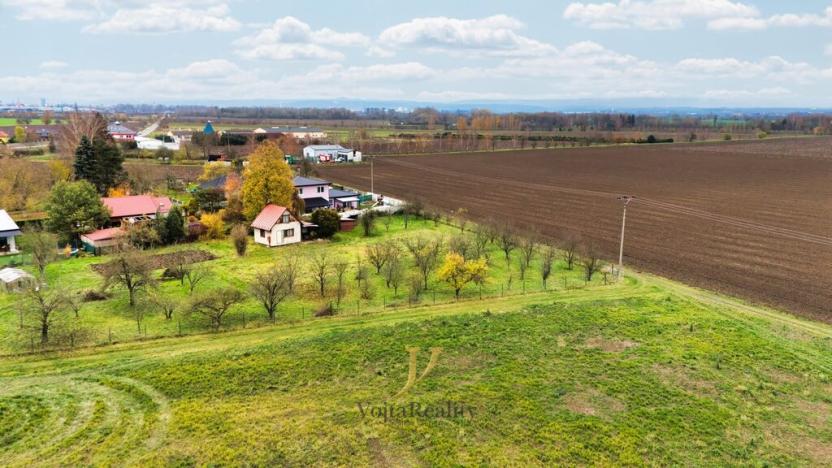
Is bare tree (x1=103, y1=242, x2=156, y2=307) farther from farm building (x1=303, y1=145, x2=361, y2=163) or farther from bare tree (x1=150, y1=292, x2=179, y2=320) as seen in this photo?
farm building (x1=303, y1=145, x2=361, y2=163)

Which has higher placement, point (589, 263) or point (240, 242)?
point (240, 242)

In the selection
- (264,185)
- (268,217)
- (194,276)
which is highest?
(264,185)

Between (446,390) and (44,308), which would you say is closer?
(446,390)

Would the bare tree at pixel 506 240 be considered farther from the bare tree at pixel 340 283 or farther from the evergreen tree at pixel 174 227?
the evergreen tree at pixel 174 227

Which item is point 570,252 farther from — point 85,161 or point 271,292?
point 85,161

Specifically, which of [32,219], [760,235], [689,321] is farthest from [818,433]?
[32,219]

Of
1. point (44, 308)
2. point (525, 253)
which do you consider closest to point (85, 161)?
point (44, 308)

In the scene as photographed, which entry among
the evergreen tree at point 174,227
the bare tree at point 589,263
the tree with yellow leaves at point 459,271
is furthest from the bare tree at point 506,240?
the evergreen tree at point 174,227
